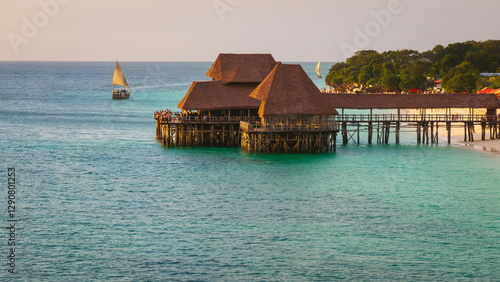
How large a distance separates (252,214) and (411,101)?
103 feet

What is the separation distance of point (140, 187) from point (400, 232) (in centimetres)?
1721

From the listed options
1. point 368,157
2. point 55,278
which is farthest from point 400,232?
point 368,157

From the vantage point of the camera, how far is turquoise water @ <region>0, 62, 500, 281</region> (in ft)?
90.1

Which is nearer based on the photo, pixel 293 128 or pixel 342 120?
pixel 293 128

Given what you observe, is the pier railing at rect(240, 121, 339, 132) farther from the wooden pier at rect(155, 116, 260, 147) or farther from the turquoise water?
the wooden pier at rect(155, 116, 260, 147)

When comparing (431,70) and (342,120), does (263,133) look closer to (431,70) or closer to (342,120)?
(342,120)

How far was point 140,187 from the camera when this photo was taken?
42.6m

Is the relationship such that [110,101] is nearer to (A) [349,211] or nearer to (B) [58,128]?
(B) [58,128]

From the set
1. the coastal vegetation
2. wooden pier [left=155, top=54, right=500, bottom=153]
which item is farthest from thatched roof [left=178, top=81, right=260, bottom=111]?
the coastal vegetation

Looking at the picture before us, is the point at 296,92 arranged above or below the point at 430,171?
above

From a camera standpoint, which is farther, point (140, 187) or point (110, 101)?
point (110, 101)

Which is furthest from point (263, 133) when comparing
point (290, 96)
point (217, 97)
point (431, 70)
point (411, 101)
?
point (431, 70)

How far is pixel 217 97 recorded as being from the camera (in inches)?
2383

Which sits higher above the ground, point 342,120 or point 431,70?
point 431,70
